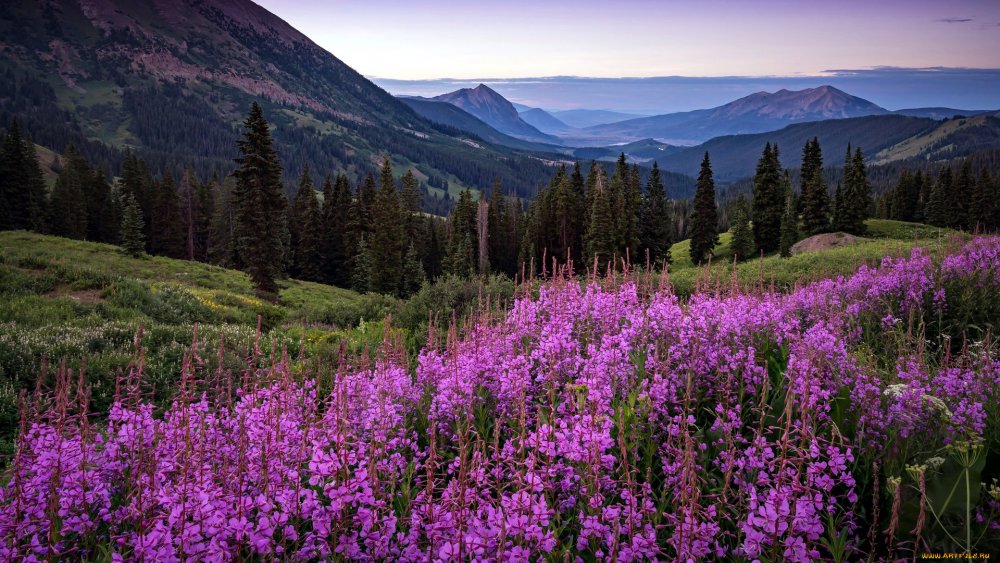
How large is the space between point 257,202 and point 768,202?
56894 millimetres

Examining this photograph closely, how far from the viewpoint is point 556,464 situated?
3.38 metres

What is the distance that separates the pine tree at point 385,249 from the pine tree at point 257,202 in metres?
16.9

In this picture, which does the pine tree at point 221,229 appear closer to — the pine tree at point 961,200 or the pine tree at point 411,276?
the pine tree at point 411,276

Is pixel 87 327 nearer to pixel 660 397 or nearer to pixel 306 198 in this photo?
pixel 660 397

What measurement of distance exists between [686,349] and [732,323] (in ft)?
2.61

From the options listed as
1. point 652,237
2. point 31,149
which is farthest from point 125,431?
point 31,149

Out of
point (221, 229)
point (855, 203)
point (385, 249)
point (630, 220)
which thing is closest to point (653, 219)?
point (630, 220)

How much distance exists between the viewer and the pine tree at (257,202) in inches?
1410

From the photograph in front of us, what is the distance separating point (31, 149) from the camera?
62062mm

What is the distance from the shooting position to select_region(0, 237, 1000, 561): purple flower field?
2.82 m

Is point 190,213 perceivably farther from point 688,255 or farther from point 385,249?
point 688,255

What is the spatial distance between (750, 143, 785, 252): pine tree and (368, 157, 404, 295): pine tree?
144ft

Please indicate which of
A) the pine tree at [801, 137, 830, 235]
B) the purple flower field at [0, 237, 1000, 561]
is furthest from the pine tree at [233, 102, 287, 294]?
the pine tree at [801, 137, 830, 235]

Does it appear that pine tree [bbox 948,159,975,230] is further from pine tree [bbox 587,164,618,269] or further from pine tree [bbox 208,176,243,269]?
pine tree [bbox 208,176,243,269]
